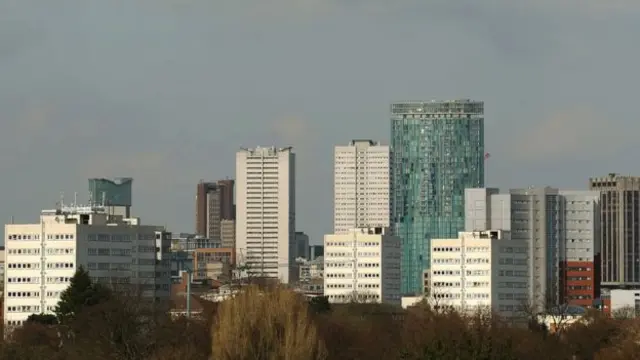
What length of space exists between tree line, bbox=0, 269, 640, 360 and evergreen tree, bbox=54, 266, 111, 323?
0.07m

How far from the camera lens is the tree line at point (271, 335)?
93625 mm

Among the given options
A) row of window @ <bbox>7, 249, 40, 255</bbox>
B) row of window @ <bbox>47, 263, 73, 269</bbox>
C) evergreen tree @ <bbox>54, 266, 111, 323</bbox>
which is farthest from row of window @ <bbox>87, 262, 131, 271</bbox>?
evergreen tree @ <bbox>54, 266, 111, 323</bbox>

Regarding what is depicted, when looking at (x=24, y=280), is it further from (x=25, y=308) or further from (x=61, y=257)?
(x=61, y=257)

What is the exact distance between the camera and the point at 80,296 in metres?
131

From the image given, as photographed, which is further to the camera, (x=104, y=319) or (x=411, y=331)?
(x=411, y=331)

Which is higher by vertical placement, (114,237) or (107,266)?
(114,237)

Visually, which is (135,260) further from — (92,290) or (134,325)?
(134,325)

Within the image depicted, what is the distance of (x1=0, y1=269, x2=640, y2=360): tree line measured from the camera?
3686 inches

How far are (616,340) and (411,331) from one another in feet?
40.4

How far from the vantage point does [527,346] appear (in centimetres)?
11431

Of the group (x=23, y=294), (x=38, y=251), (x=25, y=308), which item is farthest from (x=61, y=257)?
(x=25, y=308)

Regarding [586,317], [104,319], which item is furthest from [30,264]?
[104,319]

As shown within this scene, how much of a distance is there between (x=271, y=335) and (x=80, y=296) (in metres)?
38.3

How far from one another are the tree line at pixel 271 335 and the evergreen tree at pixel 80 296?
2.6 inches
